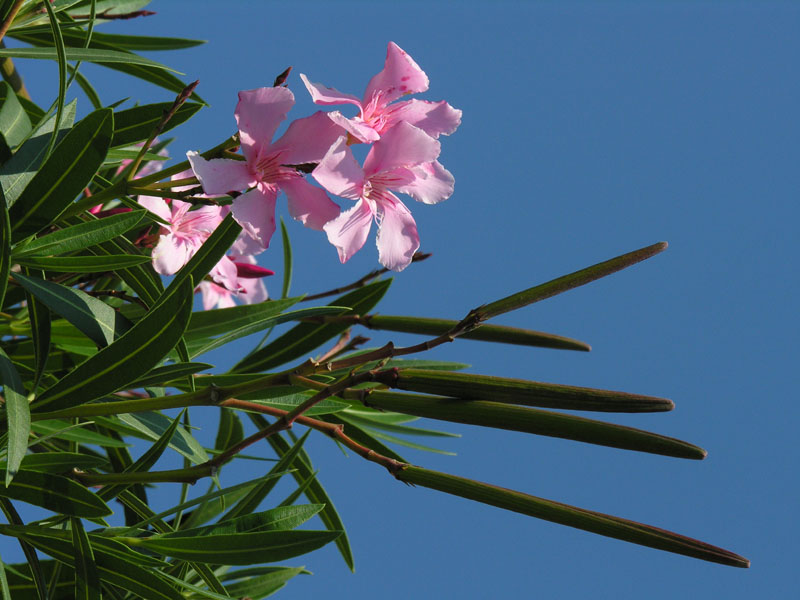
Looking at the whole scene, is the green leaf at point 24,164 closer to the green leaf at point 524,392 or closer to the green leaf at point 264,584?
the green leaf at point 524,392

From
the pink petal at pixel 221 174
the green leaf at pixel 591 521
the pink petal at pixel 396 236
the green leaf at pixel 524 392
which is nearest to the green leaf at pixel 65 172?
the pink petal at pixel 221 174

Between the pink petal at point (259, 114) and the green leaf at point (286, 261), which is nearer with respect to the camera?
the pink petal at point (259, 114)

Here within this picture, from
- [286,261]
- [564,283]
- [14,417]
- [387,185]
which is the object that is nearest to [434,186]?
[387,185]

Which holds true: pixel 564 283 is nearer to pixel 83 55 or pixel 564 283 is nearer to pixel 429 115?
pixel 429 115

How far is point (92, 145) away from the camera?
2.81 feet

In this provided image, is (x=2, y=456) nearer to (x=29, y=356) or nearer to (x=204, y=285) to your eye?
(x=29, y=356)

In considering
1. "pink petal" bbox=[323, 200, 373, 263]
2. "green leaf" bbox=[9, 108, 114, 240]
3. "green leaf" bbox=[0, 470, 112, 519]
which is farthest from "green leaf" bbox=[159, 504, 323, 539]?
"green leaf" bbox=[9, 108, 114, 240]

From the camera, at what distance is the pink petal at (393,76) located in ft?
2.99

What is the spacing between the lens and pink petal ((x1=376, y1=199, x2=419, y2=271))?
920 millimetres

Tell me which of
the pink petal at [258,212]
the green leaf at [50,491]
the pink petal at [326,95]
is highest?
the pink petal at [326,95]

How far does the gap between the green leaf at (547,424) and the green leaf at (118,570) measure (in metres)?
0.39

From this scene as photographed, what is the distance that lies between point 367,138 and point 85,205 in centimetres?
37

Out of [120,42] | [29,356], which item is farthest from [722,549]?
[120,42]

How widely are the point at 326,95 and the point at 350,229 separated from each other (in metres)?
0.16
